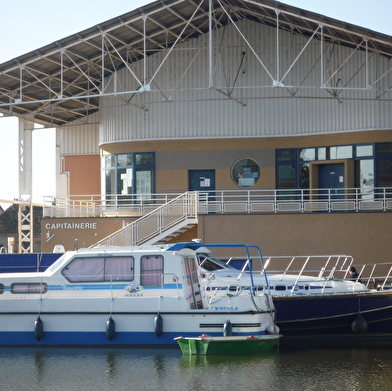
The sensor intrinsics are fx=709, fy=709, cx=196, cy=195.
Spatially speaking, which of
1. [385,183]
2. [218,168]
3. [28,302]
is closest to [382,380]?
[28,302]

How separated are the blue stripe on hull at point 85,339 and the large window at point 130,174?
12.4 m

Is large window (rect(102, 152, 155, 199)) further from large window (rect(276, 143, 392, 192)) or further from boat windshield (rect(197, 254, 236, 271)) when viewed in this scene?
boat windshield (rect(197, 254, 236, 271))

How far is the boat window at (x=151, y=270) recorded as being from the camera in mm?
17453

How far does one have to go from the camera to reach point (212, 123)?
1160 inches

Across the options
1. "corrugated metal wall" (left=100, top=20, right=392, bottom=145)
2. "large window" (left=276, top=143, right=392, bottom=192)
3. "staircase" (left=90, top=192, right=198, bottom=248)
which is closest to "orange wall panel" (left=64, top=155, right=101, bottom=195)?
"corrugated metal wall" (left=100, top=20, right=392, bottom=145)

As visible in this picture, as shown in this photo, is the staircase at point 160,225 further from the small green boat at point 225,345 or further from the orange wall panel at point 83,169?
the orange wall panel at point 83,169

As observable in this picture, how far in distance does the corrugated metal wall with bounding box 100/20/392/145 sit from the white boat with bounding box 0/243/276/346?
1126 cm

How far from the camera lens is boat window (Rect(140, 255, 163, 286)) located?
687 inches

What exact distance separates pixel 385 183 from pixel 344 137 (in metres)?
2.45

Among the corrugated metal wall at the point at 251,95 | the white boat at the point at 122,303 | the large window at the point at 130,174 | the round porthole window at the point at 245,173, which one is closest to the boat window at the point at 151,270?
the white boat at the point at 122,303

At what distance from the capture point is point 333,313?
18.4m

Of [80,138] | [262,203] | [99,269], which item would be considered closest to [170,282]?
[99,269]

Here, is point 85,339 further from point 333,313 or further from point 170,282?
point 333,313

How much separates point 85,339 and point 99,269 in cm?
175
